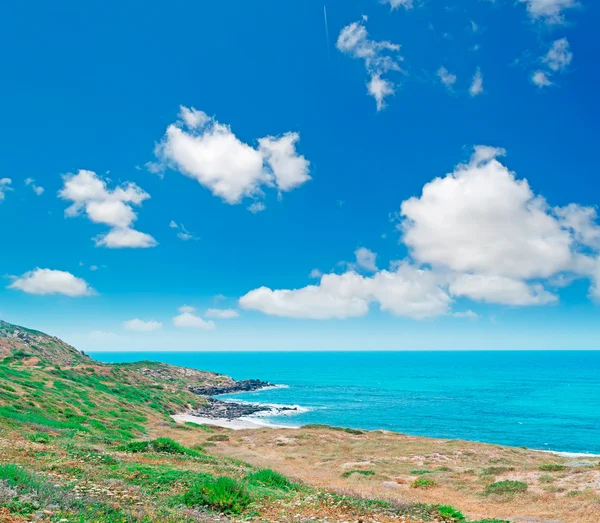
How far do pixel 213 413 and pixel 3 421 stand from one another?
2363 inches

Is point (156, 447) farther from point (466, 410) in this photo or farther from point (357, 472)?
point (466, 410)

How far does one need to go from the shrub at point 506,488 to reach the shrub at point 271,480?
13.0 meters

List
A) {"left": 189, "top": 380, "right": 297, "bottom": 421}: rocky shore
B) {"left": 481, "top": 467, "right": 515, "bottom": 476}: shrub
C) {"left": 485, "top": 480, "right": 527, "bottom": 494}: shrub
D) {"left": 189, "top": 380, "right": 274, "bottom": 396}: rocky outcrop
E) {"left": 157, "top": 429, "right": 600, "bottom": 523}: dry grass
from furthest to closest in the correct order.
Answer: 1. {"left": 189, "top": 380, "right": 274, "bottom": 396}: rocky outcrop
2. {"left": 189, "top": 380, "right": 297, "bottom": 421}: rocky shore
3. {"left": 481, "top": 467, "right": 515, "bottom": 476}: shrub
4. {"left": 485, "top": 480, "right": 527, "bottom": 494}: shrub
5. {"left": 157, "top": 429, "right": 600, "bottom": 523}: dry grass

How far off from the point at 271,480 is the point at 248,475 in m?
1.29

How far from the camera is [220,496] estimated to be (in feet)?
40.5

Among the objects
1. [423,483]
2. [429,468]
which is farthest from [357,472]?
[429,468]

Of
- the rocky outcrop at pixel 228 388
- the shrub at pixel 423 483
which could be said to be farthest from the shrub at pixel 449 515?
the rocky outcrop at pixel 228 388

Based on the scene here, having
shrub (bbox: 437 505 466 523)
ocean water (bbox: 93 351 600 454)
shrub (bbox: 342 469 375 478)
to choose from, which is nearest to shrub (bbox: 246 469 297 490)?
shrub (bbox: 437 505 466 523)

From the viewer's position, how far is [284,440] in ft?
159

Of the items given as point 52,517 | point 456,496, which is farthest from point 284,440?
point 52,517

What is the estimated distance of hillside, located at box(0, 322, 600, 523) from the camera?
11.0 m

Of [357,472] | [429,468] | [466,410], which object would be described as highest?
[357,472]

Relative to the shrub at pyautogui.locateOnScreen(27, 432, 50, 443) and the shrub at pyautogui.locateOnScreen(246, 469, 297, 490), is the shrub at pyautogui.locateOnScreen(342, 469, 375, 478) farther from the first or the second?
the shrub at pyautogui.locateOnScreen(27, 432, 50, 443)

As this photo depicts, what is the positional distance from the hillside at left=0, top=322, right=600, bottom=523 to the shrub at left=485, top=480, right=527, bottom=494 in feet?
0.36
